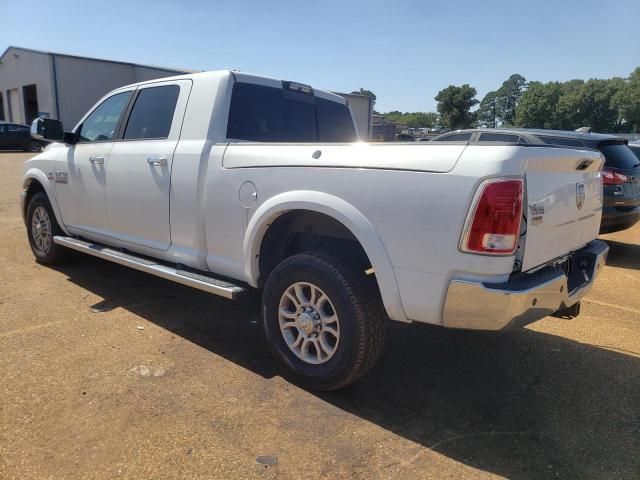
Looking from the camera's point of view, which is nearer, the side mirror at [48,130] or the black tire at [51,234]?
the side mirror at [48,130]

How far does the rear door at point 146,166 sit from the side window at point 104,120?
0.69ft

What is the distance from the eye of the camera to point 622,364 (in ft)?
11.9

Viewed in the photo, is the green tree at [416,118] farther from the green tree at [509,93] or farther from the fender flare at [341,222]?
the fender flare at [341,222]

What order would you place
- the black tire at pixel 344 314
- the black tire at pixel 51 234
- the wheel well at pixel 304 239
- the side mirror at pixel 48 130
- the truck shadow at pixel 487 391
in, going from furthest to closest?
the black tire at pixel 51 234, the side mirror at pixel 48 130, the wheel well at pixel 304 239, the black tire at pixel 344 314, the truck shadow at pixel 487 391

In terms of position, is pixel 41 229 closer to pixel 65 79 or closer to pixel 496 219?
pixel 496 219

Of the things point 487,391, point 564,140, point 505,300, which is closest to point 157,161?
point 505,300

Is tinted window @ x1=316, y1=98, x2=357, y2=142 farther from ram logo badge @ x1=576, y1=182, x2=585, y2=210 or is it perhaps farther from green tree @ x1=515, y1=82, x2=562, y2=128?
green tree @ x1=515, y1=82, x2=562, y2=128

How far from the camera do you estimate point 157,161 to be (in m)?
3.85

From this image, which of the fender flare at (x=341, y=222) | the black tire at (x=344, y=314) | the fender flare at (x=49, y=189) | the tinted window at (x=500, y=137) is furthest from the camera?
the tinted window at (x=500, y=137)

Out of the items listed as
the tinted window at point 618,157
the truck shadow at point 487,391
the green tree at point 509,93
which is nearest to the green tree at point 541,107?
the green tree at point 509,93

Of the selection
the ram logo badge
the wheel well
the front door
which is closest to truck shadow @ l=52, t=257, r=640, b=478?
the wheel well

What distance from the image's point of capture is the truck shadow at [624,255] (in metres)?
6.80

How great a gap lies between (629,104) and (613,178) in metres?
101

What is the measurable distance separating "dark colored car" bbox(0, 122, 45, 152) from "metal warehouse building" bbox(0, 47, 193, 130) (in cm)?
438
